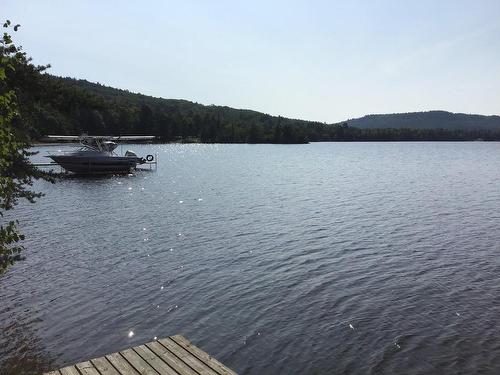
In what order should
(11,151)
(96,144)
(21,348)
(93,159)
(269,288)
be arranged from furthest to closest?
(96,144) < (93,159) < (269,288) < (21,348) < (11,151)

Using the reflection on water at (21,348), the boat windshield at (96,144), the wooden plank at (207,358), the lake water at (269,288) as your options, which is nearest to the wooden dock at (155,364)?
the wooden plank at (207,358)

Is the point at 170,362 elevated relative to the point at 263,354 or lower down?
elevated

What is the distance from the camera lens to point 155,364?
355 inches

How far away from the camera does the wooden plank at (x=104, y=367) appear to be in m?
8.70

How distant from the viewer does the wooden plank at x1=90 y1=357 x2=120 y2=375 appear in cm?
870

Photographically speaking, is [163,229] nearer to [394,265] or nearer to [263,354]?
[394,265]

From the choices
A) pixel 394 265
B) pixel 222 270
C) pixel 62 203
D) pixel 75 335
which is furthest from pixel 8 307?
pixel 62 203

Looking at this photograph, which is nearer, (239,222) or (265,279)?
(265,279)

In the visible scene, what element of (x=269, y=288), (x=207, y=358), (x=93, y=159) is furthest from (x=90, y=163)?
(x=207, y=358)

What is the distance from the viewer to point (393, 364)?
11.8 m

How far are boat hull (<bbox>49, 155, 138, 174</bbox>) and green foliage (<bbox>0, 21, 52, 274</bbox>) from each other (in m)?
45.5

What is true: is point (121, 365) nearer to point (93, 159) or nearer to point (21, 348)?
point (21, 348)

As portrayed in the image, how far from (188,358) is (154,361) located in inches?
30.0

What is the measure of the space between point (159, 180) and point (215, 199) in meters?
23.7
